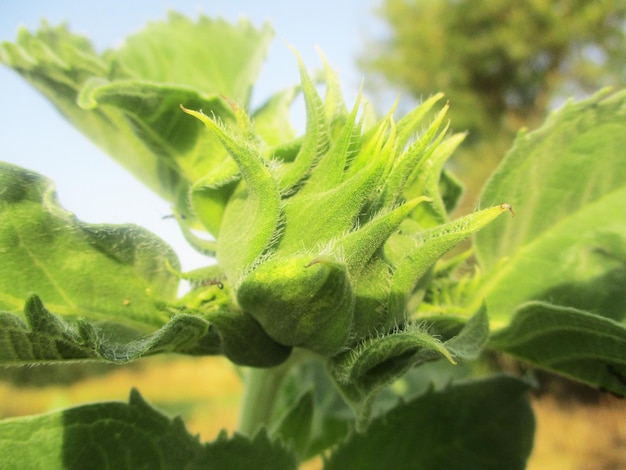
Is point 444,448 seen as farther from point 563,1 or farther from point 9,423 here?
point 563,1

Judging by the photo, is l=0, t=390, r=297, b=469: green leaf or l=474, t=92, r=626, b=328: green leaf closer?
l=0, t=390, r=297, b=469: green leaf

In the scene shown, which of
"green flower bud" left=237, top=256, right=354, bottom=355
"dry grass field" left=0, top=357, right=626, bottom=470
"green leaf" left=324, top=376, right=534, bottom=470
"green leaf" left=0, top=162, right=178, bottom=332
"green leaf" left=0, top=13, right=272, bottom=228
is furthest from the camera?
"dry grass field" left=0, top=357, right=626, bottom=470

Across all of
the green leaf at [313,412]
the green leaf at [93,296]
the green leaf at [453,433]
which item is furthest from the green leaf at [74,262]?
the green leaf at [453,433]

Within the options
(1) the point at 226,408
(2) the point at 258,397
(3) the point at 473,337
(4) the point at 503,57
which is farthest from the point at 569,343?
(4) the point at 503,57

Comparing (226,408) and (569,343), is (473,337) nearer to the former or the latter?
(569,343)

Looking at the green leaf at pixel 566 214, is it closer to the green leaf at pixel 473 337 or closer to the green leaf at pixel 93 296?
the green leaf at pixel 473 337

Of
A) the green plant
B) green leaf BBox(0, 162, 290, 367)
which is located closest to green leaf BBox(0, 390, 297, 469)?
the green plant

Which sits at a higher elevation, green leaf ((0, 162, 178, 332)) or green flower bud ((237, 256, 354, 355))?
green flower bud ((237, 256, 354, 355))

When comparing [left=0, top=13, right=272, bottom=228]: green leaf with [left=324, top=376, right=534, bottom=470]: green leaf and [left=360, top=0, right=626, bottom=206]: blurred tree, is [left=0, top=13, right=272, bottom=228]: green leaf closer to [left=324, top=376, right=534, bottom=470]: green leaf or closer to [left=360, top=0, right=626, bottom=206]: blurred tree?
[left=324, top=376, right=534, bottom=470]: green leaf
